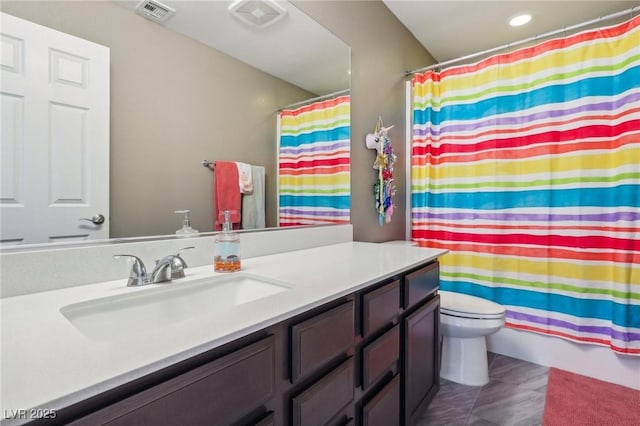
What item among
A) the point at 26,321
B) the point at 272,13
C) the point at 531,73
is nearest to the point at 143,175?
the point at 26,321

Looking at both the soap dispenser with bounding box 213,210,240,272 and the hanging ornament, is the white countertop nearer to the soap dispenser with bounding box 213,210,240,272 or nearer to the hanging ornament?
the soap dispenser with bounding box 213,210,240,272

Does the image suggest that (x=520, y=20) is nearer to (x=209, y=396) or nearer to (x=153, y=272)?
(x=153, y=272)

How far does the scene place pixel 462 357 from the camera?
1876 mm

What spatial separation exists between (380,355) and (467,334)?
0.99 meters

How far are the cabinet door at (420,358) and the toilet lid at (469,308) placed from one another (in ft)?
1.10

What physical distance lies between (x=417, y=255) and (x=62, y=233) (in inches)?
50.9

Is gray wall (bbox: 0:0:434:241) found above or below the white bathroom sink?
above

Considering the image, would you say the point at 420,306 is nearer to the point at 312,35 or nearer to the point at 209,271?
the point at 209,271

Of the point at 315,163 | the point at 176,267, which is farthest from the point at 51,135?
the point at 315,163

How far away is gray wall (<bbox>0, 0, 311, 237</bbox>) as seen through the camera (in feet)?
3.04

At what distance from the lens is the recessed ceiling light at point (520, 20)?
2.36 meters

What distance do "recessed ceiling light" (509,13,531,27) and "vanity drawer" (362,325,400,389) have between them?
2.55 meters

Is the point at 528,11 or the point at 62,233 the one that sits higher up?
the point at 528,11

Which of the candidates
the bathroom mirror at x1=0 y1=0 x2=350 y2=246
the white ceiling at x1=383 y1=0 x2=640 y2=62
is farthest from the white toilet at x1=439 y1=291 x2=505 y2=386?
the white ceiling at x1=383 y1=0 x2=640 y2=62
